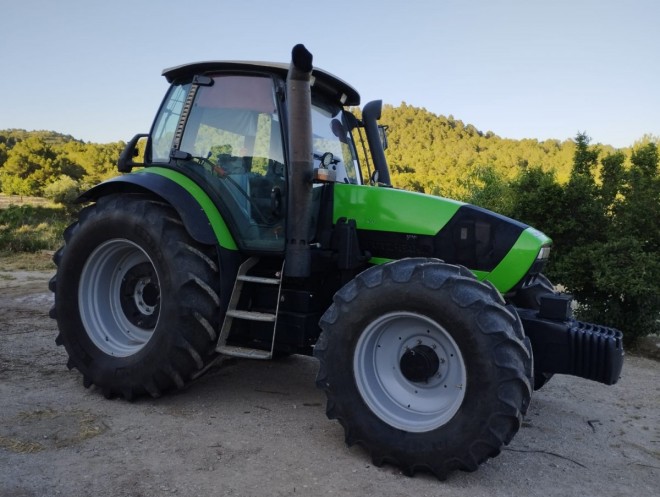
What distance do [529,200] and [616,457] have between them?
5.30 meters

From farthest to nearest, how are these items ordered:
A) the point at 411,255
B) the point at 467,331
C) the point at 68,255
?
the point at 68,255, the point at 411,255, the point at 467,331

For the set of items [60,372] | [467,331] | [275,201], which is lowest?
[60,372]

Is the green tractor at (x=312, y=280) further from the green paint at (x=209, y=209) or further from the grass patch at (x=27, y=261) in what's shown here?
the grass patch at (x=27, y=261)

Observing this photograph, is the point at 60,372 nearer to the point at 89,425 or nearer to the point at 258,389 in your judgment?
the point at 89,425

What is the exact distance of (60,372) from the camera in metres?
4.89

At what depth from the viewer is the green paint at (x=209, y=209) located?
13.6 ft

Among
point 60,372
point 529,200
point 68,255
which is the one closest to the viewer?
point 68,255

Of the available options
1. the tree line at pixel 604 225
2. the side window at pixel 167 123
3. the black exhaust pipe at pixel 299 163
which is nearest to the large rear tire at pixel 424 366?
the black exhaust pipe at pixel 299 163

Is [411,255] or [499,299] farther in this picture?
[411,255]

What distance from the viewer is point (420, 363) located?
11.1 feet

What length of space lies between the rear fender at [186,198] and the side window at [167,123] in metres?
0.30

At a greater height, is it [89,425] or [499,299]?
[499,299]

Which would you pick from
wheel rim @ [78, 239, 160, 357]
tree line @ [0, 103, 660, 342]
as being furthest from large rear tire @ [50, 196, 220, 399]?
tree line @ [0, 103, 660, 342]

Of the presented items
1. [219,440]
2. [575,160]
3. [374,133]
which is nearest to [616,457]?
[219,440]
